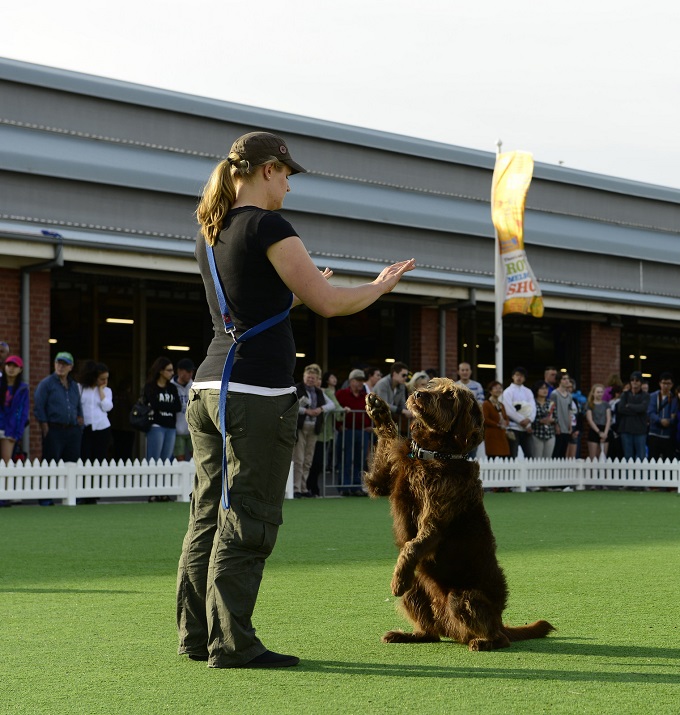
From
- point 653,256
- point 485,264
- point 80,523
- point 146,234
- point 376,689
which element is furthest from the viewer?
point 653,256

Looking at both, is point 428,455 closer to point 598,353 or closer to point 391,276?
point 391,276

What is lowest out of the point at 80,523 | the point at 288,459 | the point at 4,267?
the point at 80,523

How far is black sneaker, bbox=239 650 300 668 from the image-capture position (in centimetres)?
457

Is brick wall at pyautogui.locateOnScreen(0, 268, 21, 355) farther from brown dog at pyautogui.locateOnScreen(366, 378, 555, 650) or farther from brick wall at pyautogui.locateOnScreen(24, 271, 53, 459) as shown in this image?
brown dog at pyautogui.locateOnScreen(366, 378, 555, 650)

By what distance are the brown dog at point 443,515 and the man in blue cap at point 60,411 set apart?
32.5 feet

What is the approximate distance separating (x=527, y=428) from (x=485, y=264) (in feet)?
17.2

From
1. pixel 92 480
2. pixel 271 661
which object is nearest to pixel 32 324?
pixel 92 480

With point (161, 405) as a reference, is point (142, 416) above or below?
below

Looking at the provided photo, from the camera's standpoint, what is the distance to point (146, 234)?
1841 centimetres

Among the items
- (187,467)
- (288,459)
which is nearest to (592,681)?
(288,459)

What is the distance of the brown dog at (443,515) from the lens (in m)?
4.93

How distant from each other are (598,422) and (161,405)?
906 cm

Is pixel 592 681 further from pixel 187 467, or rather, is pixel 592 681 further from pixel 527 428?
pixel 527 428

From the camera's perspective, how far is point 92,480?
15.2m
